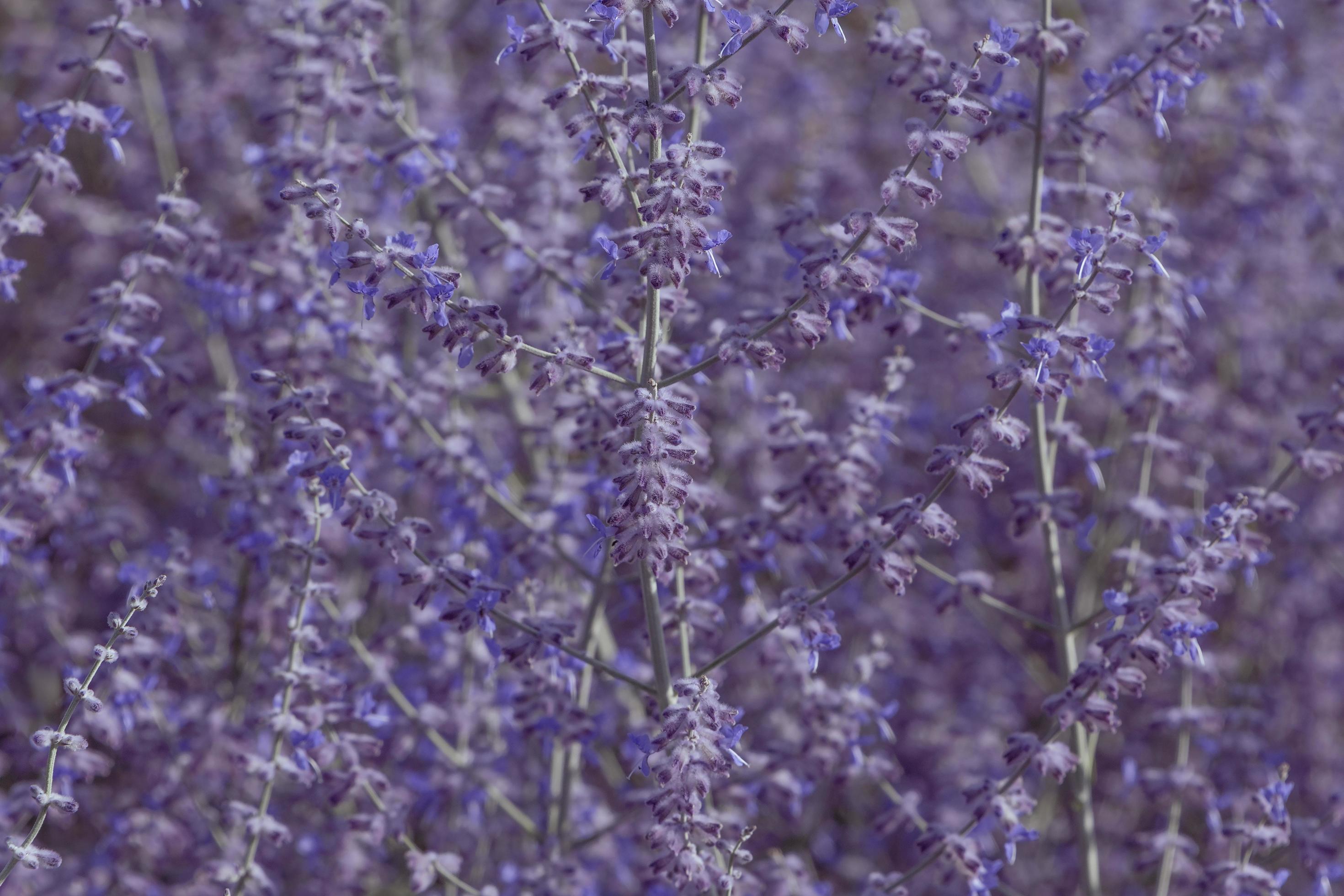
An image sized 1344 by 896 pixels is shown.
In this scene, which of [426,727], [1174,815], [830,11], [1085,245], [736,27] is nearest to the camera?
[736,27]

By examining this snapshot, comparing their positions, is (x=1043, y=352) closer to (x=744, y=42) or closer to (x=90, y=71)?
(x=744, y=42)

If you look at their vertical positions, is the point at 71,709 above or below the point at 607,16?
below

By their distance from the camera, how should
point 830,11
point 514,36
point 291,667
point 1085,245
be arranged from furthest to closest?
point 291,667 → point 514,36 → point 1085,245 → point 830,11

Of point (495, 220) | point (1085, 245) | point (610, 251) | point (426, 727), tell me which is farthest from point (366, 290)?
point (426, 727)

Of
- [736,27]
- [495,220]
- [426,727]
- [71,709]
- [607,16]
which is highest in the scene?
[495,220]

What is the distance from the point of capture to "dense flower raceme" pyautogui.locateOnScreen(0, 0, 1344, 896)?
368cm

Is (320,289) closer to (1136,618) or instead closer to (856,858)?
(1136,618)

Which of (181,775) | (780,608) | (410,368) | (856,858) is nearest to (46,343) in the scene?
(410,368)

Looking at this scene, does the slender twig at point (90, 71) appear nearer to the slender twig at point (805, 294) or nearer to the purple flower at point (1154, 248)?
the slender twig at point (805, 294)

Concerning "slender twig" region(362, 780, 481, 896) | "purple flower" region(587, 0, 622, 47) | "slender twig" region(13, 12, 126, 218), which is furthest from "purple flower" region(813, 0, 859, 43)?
"slender twig" region(362, 780, 481, 896)

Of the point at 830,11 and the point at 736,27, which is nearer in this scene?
the point at 736,27

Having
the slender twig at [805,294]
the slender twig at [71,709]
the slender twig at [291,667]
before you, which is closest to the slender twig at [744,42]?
the slender twig at [805,294]

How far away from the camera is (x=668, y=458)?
3326 millimetres

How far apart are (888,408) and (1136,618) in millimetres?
1065
